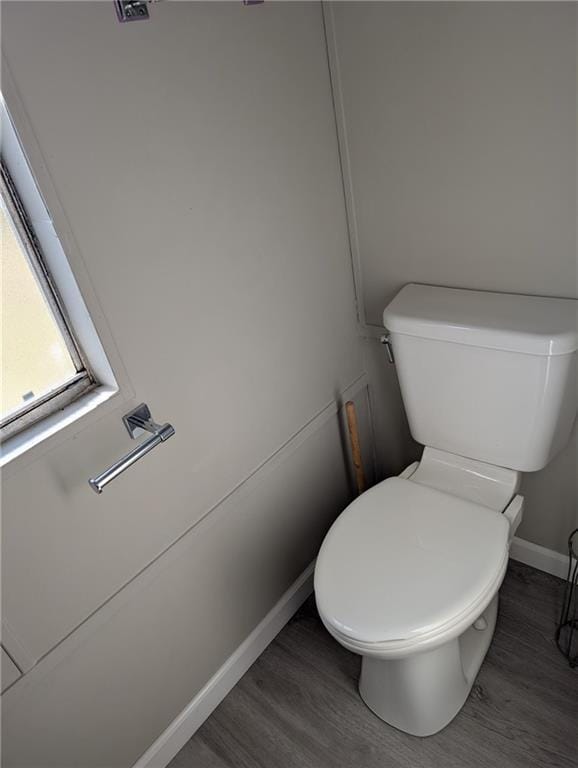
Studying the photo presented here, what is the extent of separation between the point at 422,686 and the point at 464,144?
4.07ft

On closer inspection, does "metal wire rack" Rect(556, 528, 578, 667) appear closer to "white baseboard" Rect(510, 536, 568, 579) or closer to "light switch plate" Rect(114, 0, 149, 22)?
"white baseboard" Rect(510, 536, 568, 579)

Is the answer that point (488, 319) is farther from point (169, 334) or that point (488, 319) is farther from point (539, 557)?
point (539, 557)

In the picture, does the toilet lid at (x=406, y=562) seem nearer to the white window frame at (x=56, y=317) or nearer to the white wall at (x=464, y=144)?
the white wall at (x=464, y=144)

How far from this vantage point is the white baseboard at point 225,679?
141cm

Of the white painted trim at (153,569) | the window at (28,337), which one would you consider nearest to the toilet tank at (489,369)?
the white painted trim at (153,569)

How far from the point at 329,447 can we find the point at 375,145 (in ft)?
2.74

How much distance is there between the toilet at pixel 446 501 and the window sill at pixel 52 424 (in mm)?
625

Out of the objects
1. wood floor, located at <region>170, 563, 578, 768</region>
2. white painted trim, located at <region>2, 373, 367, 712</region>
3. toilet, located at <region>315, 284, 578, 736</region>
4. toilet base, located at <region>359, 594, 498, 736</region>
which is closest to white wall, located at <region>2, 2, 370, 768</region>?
white painted trim, located at <region>2, 373, 367, 712</region>

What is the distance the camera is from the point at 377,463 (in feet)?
6.40

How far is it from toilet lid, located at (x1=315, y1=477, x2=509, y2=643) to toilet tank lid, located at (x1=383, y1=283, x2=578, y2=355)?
0.40 m

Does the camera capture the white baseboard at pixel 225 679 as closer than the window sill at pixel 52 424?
No

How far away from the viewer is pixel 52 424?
1.00m

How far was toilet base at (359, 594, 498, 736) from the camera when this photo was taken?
1311 mm

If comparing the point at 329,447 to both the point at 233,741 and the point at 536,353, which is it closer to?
the point at 536,353
